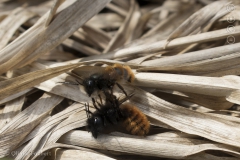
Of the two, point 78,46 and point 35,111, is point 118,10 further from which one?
point 35,111

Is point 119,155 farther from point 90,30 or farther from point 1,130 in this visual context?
point 90,30

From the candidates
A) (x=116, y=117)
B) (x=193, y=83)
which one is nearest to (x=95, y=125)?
(x=116, y=117)

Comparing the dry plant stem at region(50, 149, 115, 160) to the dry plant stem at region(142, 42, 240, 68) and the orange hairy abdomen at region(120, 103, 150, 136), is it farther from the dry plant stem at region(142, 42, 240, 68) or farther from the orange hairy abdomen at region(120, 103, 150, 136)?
the dry plant stem at region(142, 42, 240, 68)

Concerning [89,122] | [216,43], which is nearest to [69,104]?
[89,122]

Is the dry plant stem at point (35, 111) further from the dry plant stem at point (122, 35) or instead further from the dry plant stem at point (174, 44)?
the dry plant stem at point (122, 35)

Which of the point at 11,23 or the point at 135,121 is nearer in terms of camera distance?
the point at 135,121

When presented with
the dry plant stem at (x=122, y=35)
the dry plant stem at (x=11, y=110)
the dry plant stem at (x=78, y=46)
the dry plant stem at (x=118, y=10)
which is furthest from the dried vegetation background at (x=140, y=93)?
the dry plant stem at (x=118, y=10)
